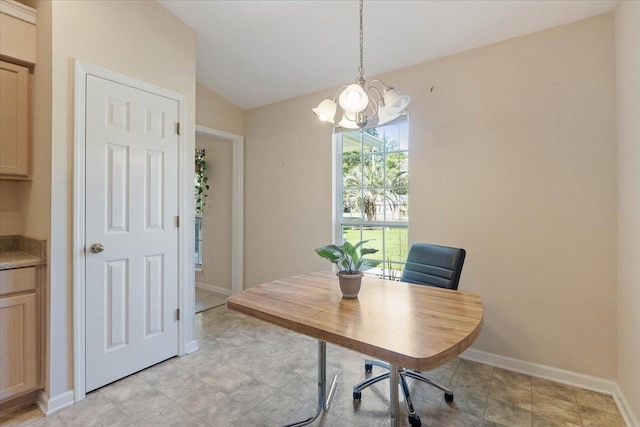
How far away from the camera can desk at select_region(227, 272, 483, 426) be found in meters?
1.05

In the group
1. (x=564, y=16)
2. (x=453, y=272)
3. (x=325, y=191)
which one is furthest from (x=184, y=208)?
(x=564, y=16)

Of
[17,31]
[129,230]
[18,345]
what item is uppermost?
[17,31]

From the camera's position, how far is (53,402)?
74.9 inches

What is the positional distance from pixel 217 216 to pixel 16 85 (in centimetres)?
264

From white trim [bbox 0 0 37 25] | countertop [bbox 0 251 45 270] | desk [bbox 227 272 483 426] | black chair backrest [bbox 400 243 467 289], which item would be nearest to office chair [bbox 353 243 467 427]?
black chair backrest [bbox 400 243 467 289]

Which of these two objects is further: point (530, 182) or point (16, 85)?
point (530, 182)

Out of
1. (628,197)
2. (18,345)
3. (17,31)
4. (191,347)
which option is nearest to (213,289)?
(191,347)

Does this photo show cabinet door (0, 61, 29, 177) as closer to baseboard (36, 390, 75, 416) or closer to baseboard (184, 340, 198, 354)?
baseboard (36, 390, 75, 416)

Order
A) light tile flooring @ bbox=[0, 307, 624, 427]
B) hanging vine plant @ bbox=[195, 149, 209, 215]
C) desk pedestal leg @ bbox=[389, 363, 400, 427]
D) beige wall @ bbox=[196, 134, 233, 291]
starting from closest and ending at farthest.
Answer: desk pedestal leg @ bbox=[389, 363, 400, 427], light tile flooring @ bbox=[0, 307, 624, 427], beige wall @ bbox=[196, 134, 233, 291], hanging vine plant @ bbox=[195, 149, 209, 215]

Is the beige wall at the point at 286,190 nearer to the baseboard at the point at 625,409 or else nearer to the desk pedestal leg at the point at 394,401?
the desk pedestal leg at the point at 394,401

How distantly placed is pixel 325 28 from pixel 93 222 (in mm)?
2240

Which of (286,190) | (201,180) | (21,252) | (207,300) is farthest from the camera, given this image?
(201,180)

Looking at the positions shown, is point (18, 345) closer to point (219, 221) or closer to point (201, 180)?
point (219, 221)

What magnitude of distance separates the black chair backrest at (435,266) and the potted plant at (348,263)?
0.63 meters
